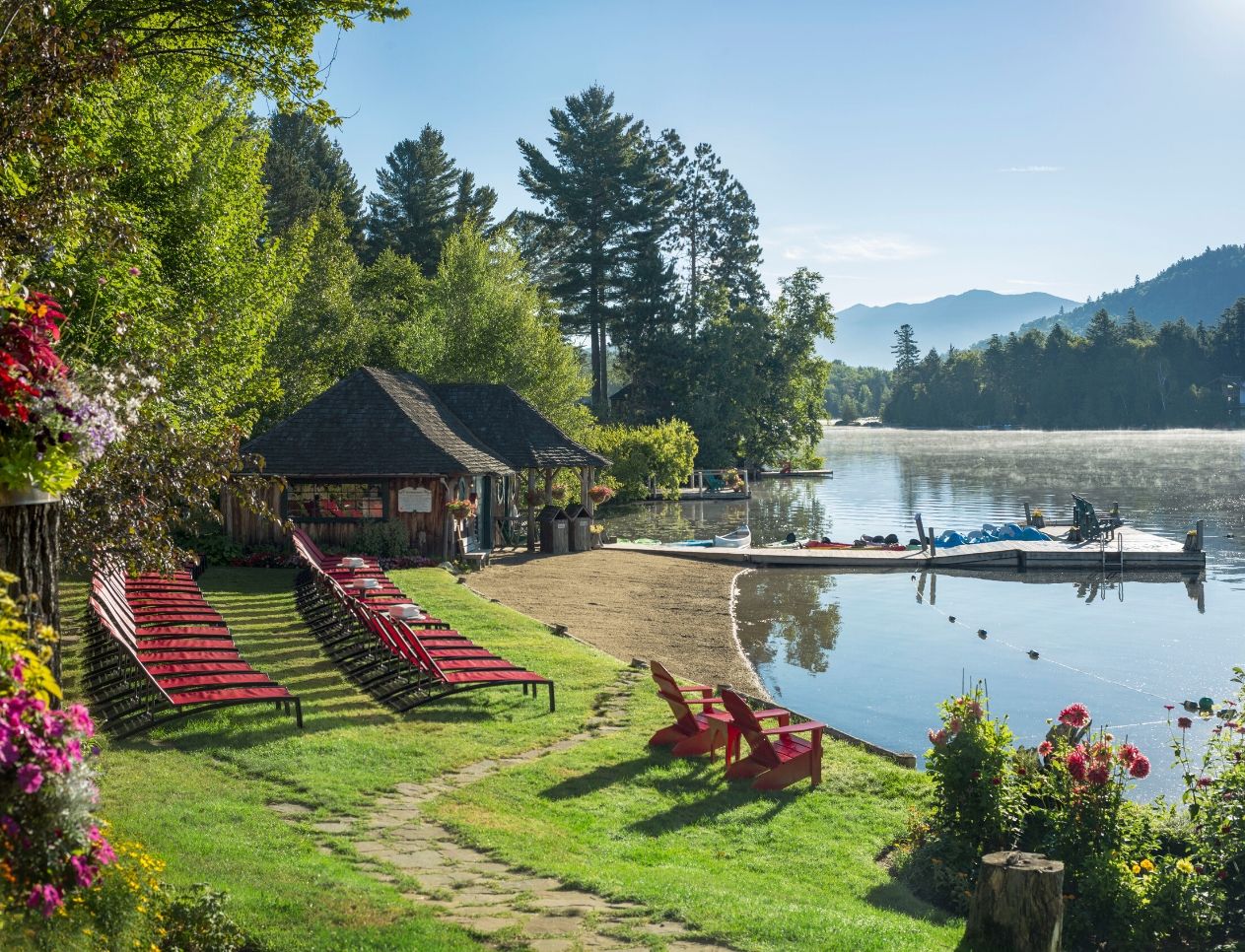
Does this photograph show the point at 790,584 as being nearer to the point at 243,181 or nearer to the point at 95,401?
the point at 243,181

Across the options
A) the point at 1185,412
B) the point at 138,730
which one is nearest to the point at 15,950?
the point at 138,730

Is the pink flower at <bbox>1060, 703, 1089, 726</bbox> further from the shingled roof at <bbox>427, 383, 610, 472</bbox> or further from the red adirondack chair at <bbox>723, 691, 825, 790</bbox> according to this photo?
the shingled roof at <bbox>427, 383, 610, 472</bbox>

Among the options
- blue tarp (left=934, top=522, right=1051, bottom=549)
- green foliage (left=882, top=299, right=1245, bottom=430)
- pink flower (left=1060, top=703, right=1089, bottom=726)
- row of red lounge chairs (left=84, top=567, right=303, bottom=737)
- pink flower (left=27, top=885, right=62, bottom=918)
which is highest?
green foliage (left=882, top=299, right=1245, bottom=430)

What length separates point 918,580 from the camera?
36.2 metres

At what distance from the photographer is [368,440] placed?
29.9 m

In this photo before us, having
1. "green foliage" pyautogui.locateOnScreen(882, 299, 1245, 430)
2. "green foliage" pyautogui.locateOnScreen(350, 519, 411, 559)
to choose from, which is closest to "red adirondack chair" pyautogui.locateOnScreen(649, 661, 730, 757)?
"green foliage" pyautogui.locateOnScreen(350, 519, 411, 559)

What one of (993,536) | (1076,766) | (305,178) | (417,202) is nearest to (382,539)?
(1076,766)

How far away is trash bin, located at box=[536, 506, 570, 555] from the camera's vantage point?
113ft

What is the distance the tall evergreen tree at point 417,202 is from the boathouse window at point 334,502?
43838 millimetres

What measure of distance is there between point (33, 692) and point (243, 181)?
79.4 ft

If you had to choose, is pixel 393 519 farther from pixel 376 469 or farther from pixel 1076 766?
pixel 1076 766

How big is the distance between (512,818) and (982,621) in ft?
73.4

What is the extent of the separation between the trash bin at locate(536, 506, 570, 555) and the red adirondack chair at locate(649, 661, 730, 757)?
2116 centimetres

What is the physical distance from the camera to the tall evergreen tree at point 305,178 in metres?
56.1
